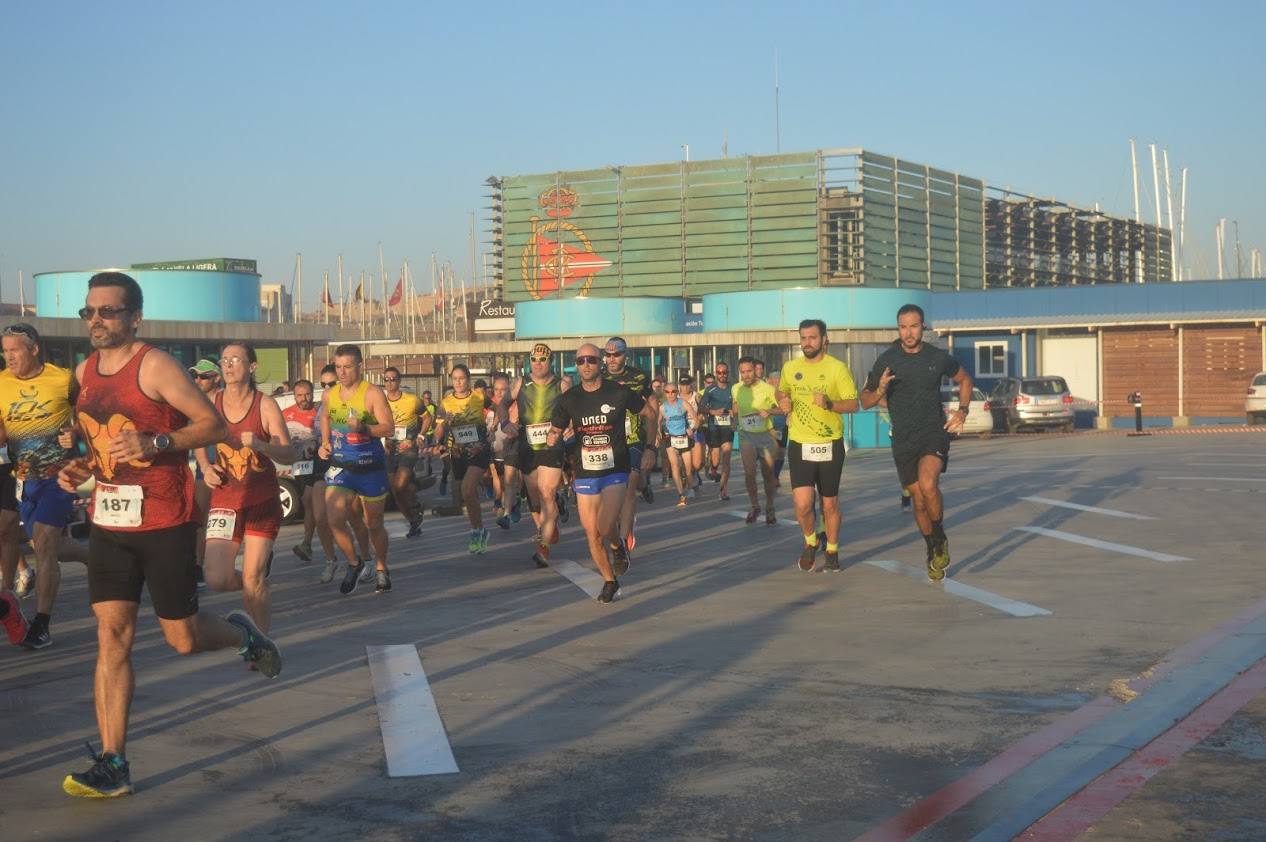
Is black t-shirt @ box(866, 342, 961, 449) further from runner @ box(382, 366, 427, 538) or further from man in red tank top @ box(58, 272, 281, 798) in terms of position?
man in red tank top @ box(58, 272, 281, 798)

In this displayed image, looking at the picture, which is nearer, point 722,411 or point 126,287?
point 126,287

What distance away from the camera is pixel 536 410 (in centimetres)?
1388

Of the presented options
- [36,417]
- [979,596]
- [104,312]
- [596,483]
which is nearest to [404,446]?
[596,483]

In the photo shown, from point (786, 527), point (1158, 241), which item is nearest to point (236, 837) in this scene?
point (786, 527)

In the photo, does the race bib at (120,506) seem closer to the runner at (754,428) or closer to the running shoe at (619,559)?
the running shoe at (619,559)

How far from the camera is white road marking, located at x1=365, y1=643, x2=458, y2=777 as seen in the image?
6.00m

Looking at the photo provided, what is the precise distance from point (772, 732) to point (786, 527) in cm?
1050

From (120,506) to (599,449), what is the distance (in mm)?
5642

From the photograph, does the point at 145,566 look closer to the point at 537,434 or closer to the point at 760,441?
the point at 537,434

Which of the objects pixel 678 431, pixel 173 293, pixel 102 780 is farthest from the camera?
pixel 173 293

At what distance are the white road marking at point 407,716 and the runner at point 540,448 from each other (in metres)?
4.06

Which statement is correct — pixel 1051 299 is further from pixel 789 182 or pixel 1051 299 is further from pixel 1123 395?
pixel 789 182

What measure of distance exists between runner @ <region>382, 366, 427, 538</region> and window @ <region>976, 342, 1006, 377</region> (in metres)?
36.4

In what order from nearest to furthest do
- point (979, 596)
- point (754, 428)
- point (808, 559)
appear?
point (979, 596)
point (808, 559)
point (754, 428)
